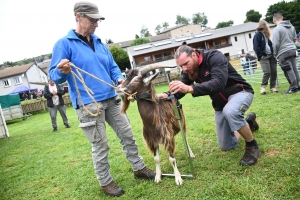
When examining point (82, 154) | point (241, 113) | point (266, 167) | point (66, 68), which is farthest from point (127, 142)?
point (82, 154)

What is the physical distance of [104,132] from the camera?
376 centimetres

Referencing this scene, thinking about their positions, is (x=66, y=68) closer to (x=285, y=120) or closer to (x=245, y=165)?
(x=245, y=165)

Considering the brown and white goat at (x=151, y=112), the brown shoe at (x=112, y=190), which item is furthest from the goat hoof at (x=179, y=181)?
the brown shoe at (x=112, y=190)

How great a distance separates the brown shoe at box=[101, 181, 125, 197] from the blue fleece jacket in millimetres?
1414

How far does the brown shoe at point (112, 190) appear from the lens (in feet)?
12.2

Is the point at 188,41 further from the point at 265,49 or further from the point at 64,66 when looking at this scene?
the point at 64,66

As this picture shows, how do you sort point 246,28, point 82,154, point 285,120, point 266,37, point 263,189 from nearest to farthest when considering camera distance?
point 263,189, point 285,120, point 82,154, point 266,37, point 246,28

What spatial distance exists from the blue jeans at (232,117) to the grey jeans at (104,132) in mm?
1621

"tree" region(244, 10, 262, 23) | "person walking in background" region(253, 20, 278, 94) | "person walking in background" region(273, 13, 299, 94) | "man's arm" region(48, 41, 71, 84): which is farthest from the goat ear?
"tree" region(244, 10, 262, 23)

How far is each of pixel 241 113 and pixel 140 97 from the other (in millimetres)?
1634

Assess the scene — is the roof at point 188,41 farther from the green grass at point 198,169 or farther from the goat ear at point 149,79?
the goat ear at point 149,79

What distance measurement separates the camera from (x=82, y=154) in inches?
253

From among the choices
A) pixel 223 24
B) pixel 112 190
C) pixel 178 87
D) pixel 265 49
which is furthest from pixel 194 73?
pixel 223 24

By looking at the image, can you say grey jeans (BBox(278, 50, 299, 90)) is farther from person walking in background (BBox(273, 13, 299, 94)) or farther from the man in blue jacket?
the man in blue jacket
